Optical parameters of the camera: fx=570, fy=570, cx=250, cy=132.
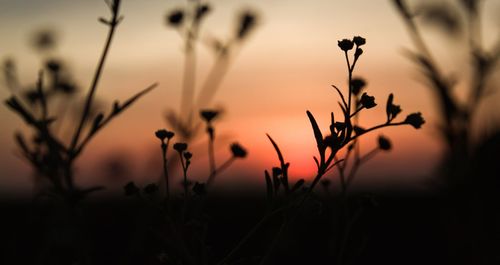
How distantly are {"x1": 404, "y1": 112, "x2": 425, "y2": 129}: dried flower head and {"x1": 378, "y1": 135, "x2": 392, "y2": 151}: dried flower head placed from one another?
503 millimetres

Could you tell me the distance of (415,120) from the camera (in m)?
1.62

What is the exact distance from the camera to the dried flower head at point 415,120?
160 centimetres

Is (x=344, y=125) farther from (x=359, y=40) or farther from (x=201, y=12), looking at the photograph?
(x=201, y=12)

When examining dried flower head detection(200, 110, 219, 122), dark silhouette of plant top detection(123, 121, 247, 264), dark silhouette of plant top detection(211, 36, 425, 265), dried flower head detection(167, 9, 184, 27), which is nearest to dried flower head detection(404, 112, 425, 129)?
dark silhouette of plant top detection(211, 36, 425, 265)

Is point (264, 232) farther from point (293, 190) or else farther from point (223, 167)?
point (293, 190)

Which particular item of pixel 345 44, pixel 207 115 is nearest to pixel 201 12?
pixel 207 115

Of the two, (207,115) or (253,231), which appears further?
(207,115)

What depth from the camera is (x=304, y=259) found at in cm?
299

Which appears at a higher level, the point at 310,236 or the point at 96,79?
the point at 96,79

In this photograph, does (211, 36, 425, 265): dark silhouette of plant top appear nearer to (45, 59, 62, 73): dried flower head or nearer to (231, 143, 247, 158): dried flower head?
(231, 143, 247, 158): dried flower head

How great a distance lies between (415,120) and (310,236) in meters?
2.25

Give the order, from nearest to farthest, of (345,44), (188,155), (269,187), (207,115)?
1. (269,187)
2. (345,44)
3. (188,155)
4. (207,115)

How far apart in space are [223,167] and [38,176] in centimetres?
131

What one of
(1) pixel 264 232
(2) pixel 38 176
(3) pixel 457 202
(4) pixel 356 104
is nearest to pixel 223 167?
(1) pixel 264 232
